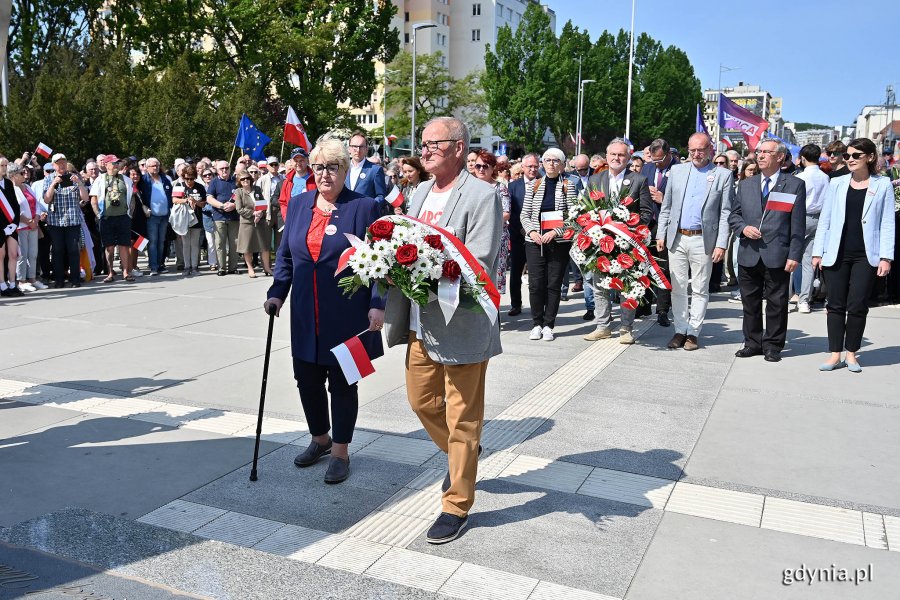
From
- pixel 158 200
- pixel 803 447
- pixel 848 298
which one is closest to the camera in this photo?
pixel 803 447

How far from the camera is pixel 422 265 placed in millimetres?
3816

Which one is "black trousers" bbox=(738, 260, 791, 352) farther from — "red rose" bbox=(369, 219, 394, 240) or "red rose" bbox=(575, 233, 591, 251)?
"red rose" bbox=(369, 219, 394, 240)

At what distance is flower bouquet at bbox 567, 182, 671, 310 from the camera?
8.65 meters

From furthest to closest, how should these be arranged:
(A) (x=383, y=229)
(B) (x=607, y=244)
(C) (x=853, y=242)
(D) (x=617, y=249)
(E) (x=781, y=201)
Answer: (D) (x=617, y=249) → (B) (x=607, y=244) → (E) (x=781, y=201) → (C) (x=853, y=242) → (A) (x=383, y=229)

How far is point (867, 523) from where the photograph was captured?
14.4 feet

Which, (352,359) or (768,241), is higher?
(768,241)

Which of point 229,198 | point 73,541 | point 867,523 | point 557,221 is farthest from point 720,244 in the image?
point 229,198

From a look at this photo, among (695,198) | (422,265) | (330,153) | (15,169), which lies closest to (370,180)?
(695,198)

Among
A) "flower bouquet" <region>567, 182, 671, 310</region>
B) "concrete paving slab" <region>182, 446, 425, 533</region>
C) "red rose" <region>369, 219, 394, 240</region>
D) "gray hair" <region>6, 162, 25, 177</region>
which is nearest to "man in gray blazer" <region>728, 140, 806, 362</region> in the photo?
"flower bouquet" <region>567, 182, 671, 310</region>

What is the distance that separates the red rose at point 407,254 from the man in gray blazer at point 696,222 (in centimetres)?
529

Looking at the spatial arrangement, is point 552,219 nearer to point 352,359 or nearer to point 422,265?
point 352,359

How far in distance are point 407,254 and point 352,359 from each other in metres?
0.93

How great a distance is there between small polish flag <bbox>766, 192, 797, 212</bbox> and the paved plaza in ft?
4.91

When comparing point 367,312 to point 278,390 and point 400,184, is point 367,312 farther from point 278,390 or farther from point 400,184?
point 400,184
